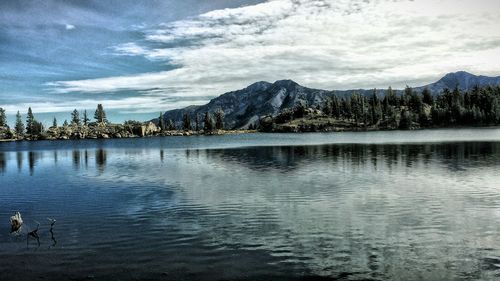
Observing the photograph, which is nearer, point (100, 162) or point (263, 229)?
point (263, 229)

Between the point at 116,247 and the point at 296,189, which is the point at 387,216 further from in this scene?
the point at 116,247

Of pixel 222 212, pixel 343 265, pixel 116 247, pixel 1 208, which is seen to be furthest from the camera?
pixel 1 208

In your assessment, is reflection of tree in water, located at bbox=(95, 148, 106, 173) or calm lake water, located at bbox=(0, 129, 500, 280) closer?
calm lake water, located at bbox=(0, 129, 500, 280)

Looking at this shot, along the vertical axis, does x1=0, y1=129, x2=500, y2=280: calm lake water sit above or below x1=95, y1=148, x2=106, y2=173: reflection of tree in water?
below

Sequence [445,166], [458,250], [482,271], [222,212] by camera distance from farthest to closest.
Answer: [445,166] < [222,212] < [458,250] < [482,271]

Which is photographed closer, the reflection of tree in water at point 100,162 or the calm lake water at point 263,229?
the calm lake water at point 263,229

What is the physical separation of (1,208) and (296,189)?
35.8 m

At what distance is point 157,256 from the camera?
91.9 feet

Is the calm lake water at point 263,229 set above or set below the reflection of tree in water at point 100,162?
below

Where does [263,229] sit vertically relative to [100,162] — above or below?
below

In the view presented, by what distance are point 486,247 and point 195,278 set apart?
19.8m

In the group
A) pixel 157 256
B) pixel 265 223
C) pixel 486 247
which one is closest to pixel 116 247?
pixel 157 256

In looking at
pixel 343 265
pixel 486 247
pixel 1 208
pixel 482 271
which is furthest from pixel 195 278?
pixel 1 208

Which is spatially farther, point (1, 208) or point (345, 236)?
point (1, 208)
